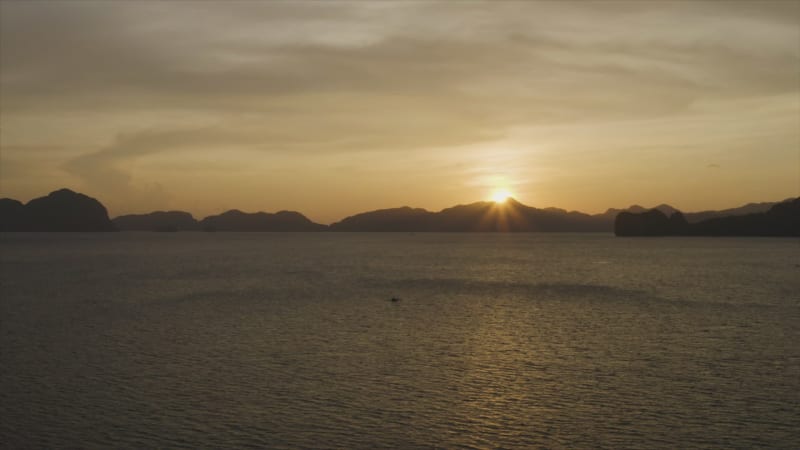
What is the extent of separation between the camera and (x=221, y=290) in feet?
324

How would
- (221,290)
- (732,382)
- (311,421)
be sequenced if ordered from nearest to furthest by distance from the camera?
(311,421) < (732,382) < (221,290)

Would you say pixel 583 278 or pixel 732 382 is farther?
pixel 583 278

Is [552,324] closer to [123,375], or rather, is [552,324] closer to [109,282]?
[123,375]

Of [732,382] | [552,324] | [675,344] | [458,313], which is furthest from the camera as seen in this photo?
[458,313]

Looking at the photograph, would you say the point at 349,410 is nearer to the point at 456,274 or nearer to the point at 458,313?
the point at 458,313

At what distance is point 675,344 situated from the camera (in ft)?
165

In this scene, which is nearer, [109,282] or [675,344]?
[675,344]

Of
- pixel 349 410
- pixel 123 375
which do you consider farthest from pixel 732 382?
pixel 123 375

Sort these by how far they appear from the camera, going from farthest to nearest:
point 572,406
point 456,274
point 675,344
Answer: point 456,274 < point 675,344 < point 572,406

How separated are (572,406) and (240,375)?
62.8 feet

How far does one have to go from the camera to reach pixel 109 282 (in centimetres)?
11312

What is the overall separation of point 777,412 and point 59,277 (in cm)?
12138

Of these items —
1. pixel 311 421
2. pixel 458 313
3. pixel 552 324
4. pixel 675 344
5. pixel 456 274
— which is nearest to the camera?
pixel 311 421

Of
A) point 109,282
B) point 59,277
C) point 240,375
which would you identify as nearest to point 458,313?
point 240,375
